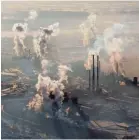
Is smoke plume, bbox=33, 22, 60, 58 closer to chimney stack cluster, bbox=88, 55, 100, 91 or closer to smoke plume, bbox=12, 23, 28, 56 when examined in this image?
smoke plume, bbox=12, 23, 28, 56

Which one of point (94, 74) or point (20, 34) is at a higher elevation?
point (20, 34)

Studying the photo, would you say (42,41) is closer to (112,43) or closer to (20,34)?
(20,34)

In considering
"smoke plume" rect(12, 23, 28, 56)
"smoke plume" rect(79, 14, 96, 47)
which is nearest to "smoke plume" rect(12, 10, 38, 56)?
"smoke plume" rect(12, 23, 28, 56)

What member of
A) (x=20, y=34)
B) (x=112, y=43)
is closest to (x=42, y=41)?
(x=20, y=34)

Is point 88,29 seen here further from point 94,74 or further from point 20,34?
point 20,34

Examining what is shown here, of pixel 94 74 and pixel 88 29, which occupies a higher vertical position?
pixel 88 29

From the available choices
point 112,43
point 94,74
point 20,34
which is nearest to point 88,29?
point 112,43

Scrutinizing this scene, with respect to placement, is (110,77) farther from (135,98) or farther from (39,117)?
(39,117)

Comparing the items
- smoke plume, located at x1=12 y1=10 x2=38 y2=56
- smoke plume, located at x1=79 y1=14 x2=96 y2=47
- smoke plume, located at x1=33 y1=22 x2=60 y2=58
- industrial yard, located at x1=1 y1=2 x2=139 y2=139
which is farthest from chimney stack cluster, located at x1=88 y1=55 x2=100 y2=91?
smoke plume, located at x1=12 y1=10 x2=38 y2=56

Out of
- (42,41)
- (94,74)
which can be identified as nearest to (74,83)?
(94,74)

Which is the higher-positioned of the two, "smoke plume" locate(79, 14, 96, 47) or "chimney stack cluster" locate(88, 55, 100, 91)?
"smoke plume" locate(79, 14, 96, 47)
